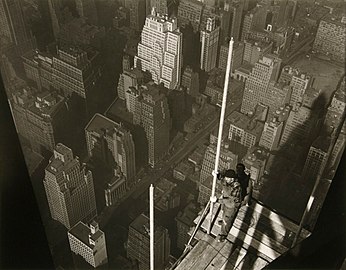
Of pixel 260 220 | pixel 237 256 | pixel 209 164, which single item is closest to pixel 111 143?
pixel 209 164

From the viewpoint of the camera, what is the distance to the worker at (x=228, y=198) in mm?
2596

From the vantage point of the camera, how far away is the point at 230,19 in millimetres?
11461

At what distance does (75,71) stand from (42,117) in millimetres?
1491

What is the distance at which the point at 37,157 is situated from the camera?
Answer: 38.3ft

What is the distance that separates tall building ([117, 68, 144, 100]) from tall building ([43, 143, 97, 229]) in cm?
205

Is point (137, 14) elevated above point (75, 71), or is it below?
above

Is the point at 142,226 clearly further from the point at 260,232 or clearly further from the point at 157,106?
the point at 260,232

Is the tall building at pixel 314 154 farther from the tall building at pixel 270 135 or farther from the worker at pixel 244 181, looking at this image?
the worker at pixel 244 181

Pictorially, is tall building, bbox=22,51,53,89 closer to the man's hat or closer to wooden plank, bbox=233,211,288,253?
wooden plank, bbox=233,211,288,253

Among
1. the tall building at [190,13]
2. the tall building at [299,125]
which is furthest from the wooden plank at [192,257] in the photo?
the tall building at [299,125]

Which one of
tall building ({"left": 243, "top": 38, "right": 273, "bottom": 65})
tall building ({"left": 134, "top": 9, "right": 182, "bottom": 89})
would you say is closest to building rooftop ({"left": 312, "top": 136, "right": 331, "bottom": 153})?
tall building ({"left": 243, "top": 38, "right": 273, "bottom": 65})

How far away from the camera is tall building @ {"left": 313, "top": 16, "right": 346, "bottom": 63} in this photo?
11.9m

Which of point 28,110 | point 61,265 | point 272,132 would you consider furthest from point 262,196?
point 28,110

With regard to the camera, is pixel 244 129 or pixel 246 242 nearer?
pixel 246 242
